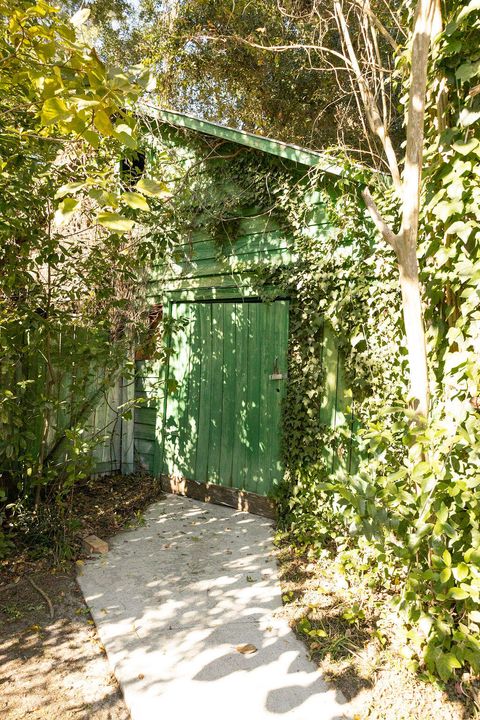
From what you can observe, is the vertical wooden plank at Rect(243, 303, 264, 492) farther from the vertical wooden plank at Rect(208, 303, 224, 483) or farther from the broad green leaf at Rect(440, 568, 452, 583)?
the broad green leaf at Rect(440, 568, 452, 583)

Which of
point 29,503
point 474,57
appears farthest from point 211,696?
point 474,57

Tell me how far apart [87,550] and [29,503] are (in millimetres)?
646

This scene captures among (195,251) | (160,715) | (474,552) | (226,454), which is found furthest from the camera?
(195,251)

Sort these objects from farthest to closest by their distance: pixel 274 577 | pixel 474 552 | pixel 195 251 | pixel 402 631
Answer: pixel 195 251 → pixel 274 577 → pixel 402 631 → pixel 474 552

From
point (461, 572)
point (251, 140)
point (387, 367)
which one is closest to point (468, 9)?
point (387, 367)

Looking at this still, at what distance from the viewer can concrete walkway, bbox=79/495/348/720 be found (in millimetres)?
2393

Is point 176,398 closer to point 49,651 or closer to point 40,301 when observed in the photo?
point 40,301

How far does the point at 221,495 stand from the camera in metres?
5.30

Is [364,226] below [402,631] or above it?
above

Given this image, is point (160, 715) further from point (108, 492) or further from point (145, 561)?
point (108, 492)

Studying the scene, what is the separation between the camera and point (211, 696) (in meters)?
2.42

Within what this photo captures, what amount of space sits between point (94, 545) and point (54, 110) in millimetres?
3663

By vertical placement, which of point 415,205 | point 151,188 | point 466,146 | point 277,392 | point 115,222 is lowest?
point 277,392

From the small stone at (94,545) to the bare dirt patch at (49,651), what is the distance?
0.25ft
